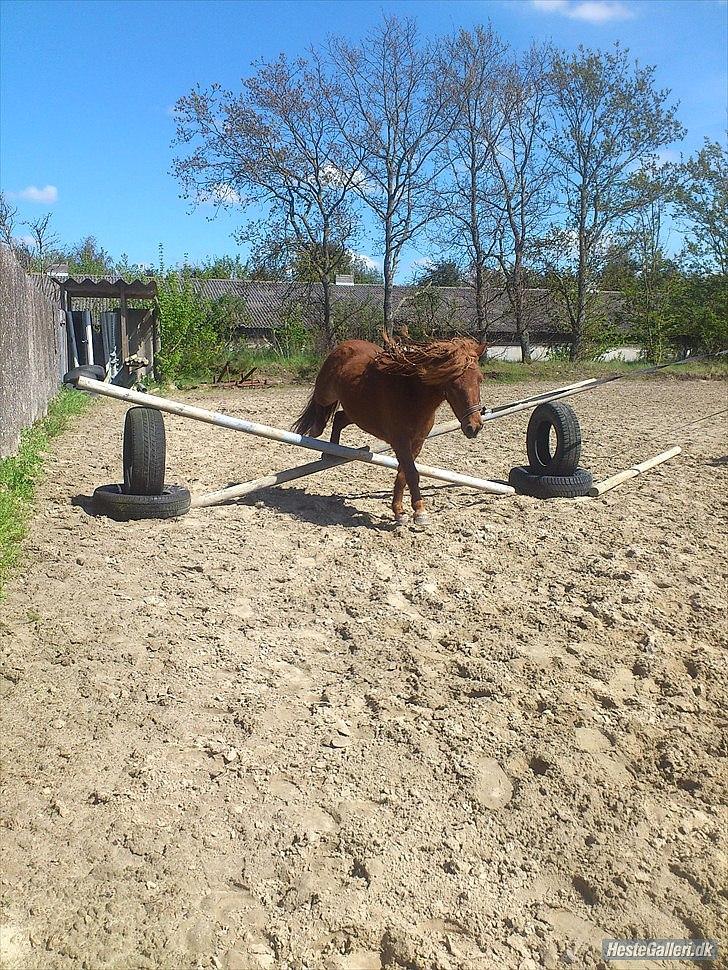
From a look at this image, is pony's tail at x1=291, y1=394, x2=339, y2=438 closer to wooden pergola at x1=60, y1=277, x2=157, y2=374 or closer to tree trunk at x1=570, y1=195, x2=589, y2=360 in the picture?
wooden pergola at x1=60, y1=277, x2=157, y2=374

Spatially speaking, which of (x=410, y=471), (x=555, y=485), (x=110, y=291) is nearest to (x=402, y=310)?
(x=110, y=291)

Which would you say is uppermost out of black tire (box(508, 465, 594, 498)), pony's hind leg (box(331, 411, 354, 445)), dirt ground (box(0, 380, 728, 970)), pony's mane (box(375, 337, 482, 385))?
pony's mane (box(375, 337, 482, 385))

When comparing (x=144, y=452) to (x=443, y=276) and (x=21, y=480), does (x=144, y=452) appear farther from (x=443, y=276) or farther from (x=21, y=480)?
(x=443, y=276)

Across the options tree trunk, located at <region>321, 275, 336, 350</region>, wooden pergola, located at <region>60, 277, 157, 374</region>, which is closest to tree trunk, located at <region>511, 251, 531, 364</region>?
tree trunk, located at <region>321, 275, 336, 350</region>

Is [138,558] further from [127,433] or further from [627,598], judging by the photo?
[627,598]

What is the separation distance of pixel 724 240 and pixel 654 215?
9.27 ft

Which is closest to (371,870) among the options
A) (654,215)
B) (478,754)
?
(478,754)

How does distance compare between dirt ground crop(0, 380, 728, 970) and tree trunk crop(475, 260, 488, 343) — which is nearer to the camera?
Result: dirt ground crop(0, 380, 728, 970)

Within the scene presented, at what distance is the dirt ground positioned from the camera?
240 centimetres

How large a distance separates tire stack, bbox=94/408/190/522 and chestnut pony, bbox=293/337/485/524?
1.74 meters

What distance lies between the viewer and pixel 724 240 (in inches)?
1096

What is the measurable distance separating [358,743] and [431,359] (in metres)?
3.47

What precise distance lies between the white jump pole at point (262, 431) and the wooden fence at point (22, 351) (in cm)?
261

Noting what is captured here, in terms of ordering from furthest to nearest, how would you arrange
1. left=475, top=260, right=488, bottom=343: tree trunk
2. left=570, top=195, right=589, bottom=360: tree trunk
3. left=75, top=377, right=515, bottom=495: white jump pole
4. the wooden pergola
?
left=570, top=195, right=589, bottom=360: tree trunk, left=475, top=260, right=488, bottom=343: tree trunk, the wooden pergola, left=75, top=377, right=515, bottom=495: white jump pole
